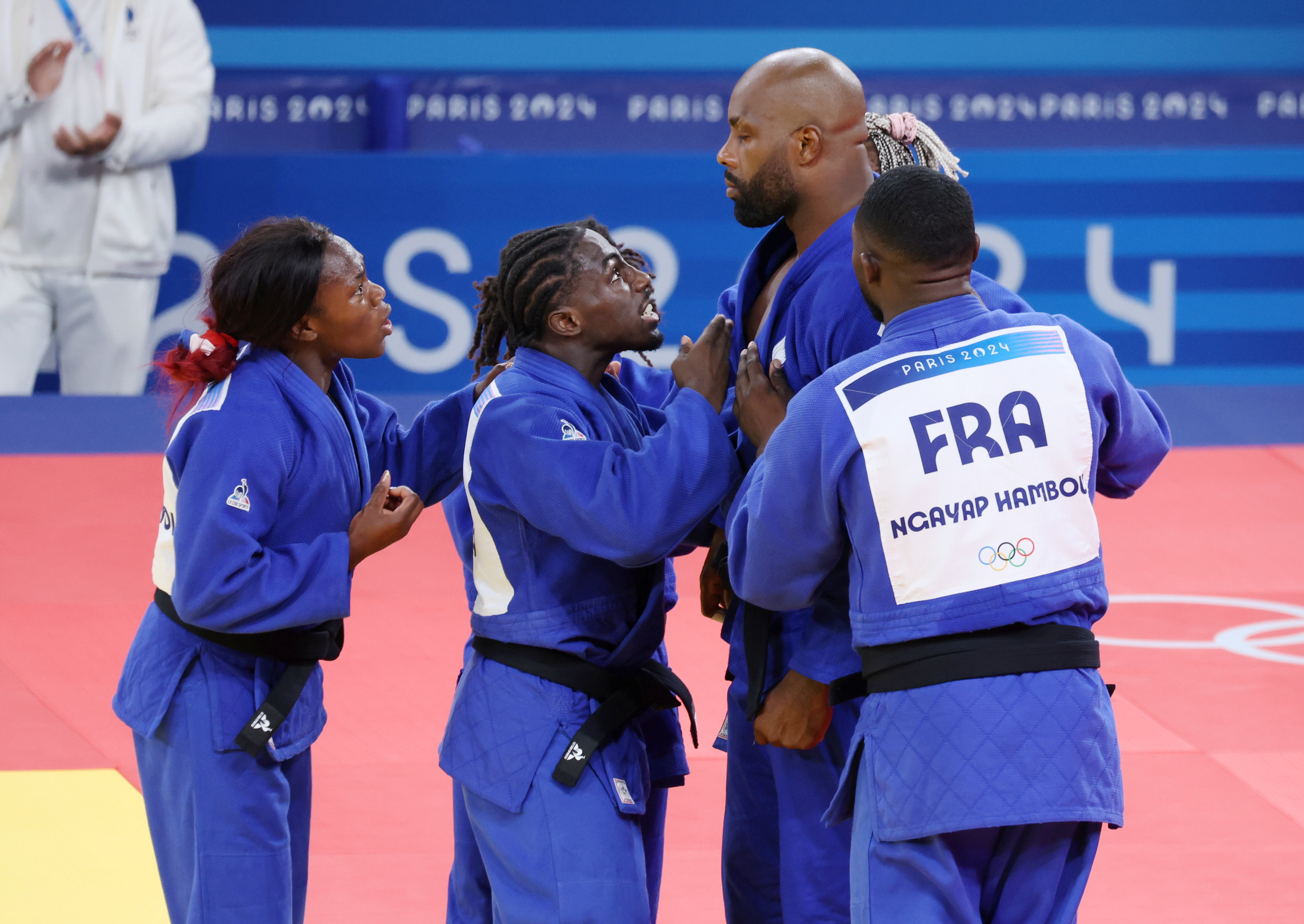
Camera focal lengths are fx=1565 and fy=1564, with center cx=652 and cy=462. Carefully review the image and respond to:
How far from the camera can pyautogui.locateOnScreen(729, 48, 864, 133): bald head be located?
302 centimetres

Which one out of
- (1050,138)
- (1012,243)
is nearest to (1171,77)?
(1050,138)

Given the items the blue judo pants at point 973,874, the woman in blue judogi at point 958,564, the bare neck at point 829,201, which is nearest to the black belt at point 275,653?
the woman in blue judogi at point 958,564

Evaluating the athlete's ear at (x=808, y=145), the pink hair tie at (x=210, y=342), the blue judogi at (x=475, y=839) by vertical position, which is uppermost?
the athlete's ear at (x=808, y=145)

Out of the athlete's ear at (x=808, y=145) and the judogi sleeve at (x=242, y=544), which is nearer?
the judogi sleeve at (x=242, y=544)

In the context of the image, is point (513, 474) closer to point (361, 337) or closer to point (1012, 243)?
point (361, 337)

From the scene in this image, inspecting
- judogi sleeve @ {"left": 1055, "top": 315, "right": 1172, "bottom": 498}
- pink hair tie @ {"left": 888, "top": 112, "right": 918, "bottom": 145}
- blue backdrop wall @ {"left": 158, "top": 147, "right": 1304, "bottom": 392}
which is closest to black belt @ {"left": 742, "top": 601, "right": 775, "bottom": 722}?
judogi sleeve @ {"left": 1055, "top": 315, "right": 1172, "bottom": 498}

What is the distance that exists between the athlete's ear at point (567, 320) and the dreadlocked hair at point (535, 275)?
2 centimetres

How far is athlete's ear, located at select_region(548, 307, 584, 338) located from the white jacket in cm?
755

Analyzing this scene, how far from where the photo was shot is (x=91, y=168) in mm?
9867

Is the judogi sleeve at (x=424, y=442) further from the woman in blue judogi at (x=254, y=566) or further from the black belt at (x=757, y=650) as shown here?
the black belt at (x=757, y=650)

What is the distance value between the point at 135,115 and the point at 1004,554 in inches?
338

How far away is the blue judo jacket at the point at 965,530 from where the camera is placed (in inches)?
95.5

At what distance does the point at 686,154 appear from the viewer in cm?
1039

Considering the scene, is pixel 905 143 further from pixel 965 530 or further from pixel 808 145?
pixel 965 530
